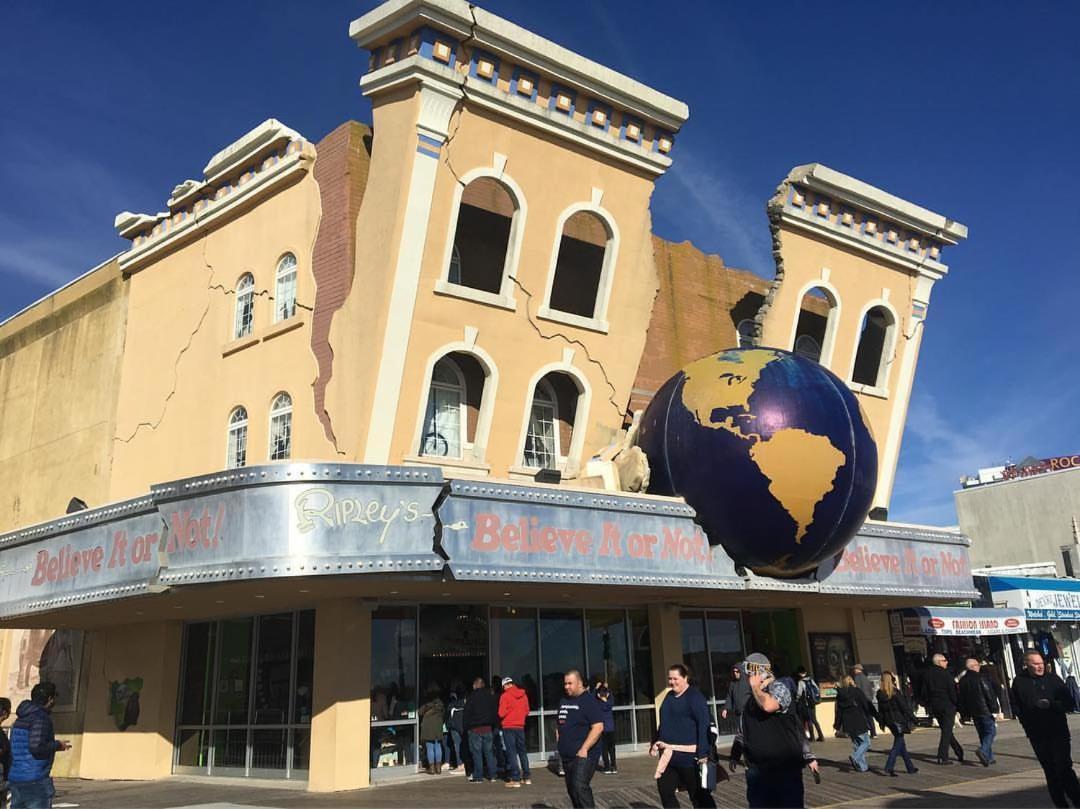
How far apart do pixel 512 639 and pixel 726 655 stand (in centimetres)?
661

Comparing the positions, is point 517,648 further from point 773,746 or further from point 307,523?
point 773,746

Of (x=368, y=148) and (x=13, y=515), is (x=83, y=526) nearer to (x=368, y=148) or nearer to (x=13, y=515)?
(x=368, y=148)

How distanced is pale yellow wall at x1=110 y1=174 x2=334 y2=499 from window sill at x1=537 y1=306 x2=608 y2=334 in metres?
4.59

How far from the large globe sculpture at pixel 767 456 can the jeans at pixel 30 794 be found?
1106 cm

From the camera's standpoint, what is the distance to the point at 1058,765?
9.46 meters

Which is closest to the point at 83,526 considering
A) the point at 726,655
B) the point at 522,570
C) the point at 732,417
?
the point at 522,570

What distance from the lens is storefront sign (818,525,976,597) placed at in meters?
19.6

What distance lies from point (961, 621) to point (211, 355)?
21.8 m

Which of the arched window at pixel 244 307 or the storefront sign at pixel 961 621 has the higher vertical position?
the arched window at pixel 244 307

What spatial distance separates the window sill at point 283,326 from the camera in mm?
17766

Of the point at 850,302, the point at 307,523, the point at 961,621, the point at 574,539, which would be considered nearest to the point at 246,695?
the point at 307,523

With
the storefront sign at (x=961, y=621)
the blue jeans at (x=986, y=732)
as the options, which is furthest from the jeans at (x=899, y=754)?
the storefront sign at (x=961, y=621)

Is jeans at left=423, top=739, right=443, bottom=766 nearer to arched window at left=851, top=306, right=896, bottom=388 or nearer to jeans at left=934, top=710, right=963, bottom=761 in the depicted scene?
jeans at left=934, top=710, right=963, bottom=761

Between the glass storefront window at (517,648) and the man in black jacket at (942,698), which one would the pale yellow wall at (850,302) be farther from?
the glass storefront window at (517,648)
